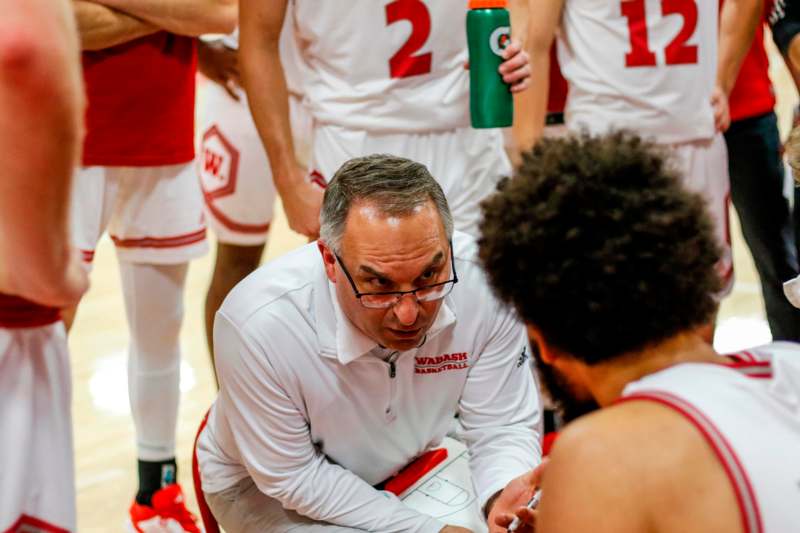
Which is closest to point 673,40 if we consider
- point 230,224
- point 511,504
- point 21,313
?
point 230,224

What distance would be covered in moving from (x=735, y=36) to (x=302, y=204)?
4.99 feet

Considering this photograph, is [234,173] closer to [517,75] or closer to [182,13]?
[182,13]

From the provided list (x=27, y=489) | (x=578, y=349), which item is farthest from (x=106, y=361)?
(x=578, y=349)

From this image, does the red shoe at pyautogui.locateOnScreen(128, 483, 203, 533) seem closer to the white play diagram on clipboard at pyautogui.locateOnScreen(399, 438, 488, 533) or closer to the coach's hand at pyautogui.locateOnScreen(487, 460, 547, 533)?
the white play diagram on clipboard at pyautogui.locateOnScreen(399, 438, 488, 533)

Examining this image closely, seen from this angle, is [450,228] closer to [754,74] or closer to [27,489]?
[27,489]

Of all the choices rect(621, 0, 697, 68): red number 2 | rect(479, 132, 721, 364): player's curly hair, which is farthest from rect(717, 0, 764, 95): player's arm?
rect(479, 132, 721, 364): player's curly hair

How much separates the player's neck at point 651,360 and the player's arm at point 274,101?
1535 millimetres

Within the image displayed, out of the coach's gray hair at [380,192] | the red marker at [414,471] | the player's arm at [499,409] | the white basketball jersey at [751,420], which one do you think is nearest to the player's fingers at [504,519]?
the player's arm at [499,409]

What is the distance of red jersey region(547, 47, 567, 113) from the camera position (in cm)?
377

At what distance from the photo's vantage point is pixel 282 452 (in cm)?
245

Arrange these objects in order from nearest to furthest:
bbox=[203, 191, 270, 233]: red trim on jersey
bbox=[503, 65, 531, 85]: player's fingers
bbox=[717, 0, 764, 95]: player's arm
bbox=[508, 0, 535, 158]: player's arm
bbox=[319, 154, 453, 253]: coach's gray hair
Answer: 1. bbox=[319, 154, 453, 253]: coach's gray hair
2. bbox=[503, 65, 531, 85]: player's fingers
3. bbox=[508, 0, 535, 158]: player's arm
4. bbox=[717, 0, 764, 95]: player's arm
5. bbox=[203, 191, 270, 233]: red trim on jersey

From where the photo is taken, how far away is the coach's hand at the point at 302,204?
10.1 feet

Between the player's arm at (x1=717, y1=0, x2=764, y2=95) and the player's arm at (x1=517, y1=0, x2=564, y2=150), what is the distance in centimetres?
57

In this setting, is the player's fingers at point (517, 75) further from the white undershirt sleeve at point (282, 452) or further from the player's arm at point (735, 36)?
the white undershirt sleeve at point (282, 452)
